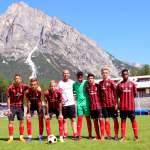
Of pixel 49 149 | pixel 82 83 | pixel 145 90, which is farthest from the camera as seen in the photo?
pixel 145 90

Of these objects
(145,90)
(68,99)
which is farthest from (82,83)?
(145,90)

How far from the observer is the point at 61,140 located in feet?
51.1

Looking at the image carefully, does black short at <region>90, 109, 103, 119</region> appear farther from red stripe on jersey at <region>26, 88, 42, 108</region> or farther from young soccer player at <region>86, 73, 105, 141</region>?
red stripe on jersey at <region>26, 88, 42, 108</region>

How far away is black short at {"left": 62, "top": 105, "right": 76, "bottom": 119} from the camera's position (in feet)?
54.9

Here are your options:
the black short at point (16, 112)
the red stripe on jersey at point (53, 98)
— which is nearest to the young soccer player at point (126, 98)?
the red stripe on jersey at point (53, 98)

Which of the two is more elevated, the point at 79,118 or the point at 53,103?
the point at 53,103

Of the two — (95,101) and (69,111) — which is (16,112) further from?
(95,101)

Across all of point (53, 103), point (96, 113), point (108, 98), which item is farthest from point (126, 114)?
point (53, 103)

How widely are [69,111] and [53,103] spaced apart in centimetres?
80

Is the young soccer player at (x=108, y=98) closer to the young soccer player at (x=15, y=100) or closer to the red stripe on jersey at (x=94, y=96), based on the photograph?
the red stripe on jersey at (x=94, y=96)

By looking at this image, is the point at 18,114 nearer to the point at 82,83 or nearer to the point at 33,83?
the point at 33,83

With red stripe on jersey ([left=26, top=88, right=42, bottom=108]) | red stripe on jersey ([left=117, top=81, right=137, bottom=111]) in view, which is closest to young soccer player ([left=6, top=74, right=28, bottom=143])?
red stripe on jersey ([left=26, top=88, right=42, bottom=108])

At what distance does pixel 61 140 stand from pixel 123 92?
2643 mm

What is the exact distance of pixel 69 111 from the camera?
1677 centimetres
